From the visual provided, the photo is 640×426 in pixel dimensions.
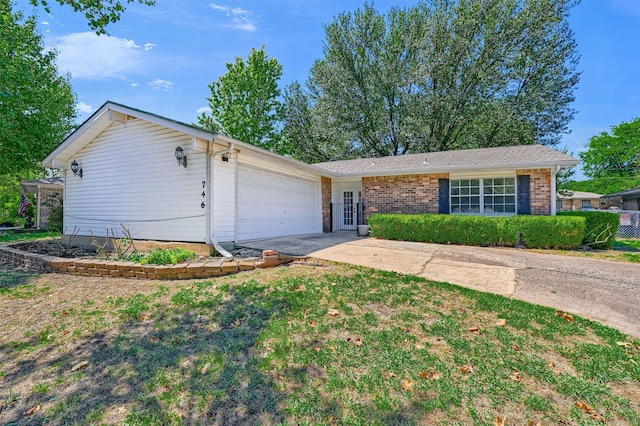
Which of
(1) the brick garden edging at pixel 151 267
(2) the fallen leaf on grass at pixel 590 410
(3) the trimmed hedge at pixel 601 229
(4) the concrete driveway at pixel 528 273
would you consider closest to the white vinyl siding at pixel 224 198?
(4) the concrete driveway at pixel 528 273

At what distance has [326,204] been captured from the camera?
13000mm

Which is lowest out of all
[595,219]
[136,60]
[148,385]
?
[148,385]

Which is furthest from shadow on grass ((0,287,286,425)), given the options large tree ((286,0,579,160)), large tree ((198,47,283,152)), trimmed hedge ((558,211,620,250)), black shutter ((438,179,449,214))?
large tree ((198,47,283,152))

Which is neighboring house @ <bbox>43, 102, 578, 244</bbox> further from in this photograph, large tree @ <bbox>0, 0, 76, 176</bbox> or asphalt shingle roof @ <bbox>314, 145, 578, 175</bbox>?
large tree @ <bbox>0, 0, 76, 176</bbox>

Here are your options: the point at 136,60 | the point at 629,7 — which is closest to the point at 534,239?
the point at 629,7

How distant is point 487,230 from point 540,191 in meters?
2.86

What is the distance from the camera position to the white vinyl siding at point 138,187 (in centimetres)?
726

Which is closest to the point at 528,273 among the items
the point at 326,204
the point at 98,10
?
the point at 326,204

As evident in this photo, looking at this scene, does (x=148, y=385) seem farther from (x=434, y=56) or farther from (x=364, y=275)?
(x=434, y=56)

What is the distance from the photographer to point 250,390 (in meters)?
2.32

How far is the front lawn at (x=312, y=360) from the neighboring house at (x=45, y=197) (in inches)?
569

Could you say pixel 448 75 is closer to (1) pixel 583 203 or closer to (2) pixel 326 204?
(2) pixel 326 204

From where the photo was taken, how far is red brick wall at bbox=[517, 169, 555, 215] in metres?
9.80

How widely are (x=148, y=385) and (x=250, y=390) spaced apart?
2.83 feet
